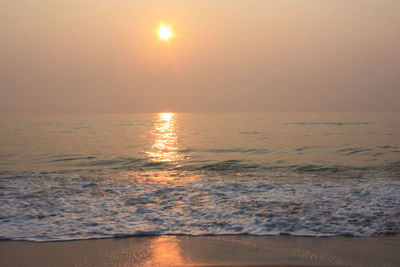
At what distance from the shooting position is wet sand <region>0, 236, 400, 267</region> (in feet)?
17.0

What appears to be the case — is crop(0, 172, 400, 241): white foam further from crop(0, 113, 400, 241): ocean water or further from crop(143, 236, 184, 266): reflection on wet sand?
crop(143, 236, 184, 266): reflection on wet sand

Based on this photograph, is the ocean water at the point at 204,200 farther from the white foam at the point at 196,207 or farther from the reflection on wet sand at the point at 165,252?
the reflection on wet sand at the point at 165,252

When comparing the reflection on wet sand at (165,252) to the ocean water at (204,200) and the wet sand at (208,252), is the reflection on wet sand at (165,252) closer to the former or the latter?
the wet sand at (208,252)

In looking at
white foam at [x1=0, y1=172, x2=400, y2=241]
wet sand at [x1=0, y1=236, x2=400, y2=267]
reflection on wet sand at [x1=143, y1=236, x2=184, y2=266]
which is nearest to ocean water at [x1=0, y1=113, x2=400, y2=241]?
white foam at [x1=0, y1=172, x2=400, y2=241]

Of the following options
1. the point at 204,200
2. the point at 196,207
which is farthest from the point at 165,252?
the point at 204,200

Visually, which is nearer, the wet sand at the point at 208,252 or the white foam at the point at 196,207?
the wet sand at the point at 208,252

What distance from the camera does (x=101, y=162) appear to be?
2025cm

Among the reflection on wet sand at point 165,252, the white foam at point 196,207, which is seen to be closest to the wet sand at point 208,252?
the reflection on wet sand at point 165,252

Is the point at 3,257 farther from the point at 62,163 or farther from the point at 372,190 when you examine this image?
the point at 62,163

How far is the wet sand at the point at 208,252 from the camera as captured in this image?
517 centimetres

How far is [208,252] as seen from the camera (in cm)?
560

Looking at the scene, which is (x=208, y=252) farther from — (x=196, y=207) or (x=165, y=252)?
(x=196, y=207)

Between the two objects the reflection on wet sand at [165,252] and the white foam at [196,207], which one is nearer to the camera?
the reflection on wet sand at [165,252]

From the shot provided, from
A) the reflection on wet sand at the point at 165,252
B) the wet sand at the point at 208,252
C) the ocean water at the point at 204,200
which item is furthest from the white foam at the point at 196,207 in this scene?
the reflection on wet sand at the point at 165,252
